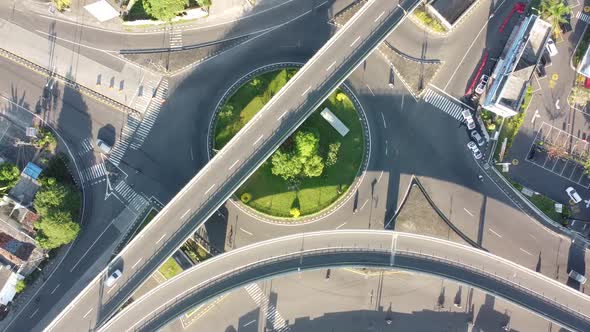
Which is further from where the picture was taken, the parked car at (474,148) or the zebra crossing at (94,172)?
the parked car at (474,148)

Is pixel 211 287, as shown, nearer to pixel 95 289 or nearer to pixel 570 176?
pixel 95 289

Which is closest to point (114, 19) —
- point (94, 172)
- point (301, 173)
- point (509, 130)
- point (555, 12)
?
point (94, 172)

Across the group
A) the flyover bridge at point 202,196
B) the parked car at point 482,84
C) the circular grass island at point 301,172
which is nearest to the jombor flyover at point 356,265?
the flyover bridge at point 202,196

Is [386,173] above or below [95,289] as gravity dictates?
above

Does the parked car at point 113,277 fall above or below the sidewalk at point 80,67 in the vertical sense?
below

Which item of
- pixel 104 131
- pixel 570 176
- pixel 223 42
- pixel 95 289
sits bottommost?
pixel 95 289

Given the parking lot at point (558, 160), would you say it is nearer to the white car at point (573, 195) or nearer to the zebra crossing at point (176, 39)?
the white car at point (573, 195)

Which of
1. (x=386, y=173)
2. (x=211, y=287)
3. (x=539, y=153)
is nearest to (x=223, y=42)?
(x=386, y=173)

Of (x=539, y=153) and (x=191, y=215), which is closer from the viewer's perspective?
(x=191, y=215)

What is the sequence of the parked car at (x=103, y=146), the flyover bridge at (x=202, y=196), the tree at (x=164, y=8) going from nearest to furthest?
the flyover bridge at (x=202, y=196)
the tree at (x=164, y=8)
the parked car at (x=103, y=146)
